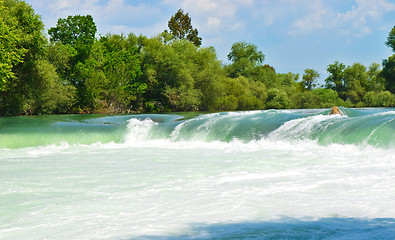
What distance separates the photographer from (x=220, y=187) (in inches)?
288

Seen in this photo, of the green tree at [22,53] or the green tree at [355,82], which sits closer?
the green tree at [22,53]

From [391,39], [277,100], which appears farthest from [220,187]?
[391,39]

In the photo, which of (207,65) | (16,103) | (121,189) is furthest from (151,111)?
(121,189)

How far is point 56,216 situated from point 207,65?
4588 cm

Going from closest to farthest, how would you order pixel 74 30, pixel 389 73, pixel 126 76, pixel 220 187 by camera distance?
1. pixel 220 187
2. pixel 74 30
3. pixel 126 76
4. pixel 389 73

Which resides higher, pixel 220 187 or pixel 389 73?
pixel 389 73

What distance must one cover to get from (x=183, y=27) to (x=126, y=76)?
29368 millimetres

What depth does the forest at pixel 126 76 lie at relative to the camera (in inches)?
1103

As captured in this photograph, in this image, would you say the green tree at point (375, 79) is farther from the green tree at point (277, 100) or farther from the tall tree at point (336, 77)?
the green tree at point (277, 100)

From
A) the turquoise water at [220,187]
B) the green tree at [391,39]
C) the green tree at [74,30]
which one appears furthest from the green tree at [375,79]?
the turquoise water at [220,187]

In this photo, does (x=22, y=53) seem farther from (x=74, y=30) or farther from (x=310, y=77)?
(x=310, y=77)

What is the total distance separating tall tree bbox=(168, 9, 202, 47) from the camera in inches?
2766

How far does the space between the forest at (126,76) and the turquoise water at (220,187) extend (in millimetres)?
13921

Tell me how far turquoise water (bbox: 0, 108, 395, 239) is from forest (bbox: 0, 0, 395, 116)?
548 inches
